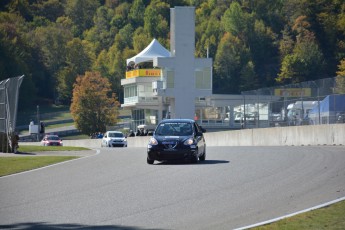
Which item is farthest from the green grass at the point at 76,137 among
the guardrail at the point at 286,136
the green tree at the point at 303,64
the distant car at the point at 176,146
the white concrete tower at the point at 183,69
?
the distant car at the point at 176,146

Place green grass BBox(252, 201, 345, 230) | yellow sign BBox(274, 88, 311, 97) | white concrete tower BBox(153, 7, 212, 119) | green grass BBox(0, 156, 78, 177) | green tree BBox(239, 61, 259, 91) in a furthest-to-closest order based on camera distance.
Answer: green tree BBox(239, 61, 259, 91), white concrete tower BBox(153, 7, 212, 119), yellow sign BBox(274, 88, 311, 97), green grass BBox(0, 156, 78, 177), green grass BBox(252, 201, 345, 230)

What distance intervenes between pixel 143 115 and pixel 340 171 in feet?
282

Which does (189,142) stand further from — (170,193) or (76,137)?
(76,137)

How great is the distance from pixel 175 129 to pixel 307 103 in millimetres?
15766

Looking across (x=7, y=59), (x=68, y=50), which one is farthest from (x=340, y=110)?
(x=68, y=50)

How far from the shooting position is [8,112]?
42.1 meters

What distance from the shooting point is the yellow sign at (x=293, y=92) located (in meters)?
43.9

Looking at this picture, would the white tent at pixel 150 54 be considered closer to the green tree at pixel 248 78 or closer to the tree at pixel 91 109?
the tree at pixel 91 109

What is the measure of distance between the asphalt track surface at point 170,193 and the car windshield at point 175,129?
168 centimetres

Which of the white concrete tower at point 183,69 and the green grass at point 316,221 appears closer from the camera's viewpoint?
the green grass at point 316,221

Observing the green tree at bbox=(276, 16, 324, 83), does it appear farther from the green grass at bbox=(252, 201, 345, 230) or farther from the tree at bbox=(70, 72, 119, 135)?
the green grass at bbox=(252, 201, 345, 230)

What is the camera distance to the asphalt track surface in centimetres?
1608

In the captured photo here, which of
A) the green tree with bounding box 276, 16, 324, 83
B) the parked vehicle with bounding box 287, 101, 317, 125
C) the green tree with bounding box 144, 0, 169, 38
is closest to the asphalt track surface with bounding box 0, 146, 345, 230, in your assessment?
the parked vehicle with bounding box 287, 101, 317, 125

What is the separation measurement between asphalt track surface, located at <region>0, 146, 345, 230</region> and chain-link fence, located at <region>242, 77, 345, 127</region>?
1383 centimetres
